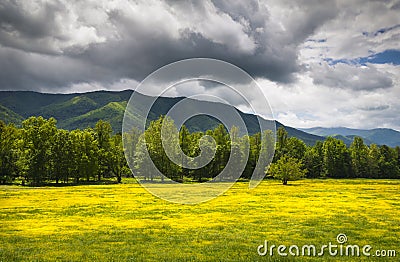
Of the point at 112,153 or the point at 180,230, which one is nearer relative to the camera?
the point at 180,230

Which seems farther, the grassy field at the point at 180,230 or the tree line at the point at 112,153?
the tree line at the point at 112,153

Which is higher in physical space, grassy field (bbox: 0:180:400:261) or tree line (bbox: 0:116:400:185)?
tree line (bbox: 0:116:400:185)

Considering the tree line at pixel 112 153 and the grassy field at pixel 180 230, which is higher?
the tree line at pixel 112 153

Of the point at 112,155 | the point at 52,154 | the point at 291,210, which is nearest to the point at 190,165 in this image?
the point at 112,155

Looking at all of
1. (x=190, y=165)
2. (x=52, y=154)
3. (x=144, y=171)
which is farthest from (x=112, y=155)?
(x=190, y=165)

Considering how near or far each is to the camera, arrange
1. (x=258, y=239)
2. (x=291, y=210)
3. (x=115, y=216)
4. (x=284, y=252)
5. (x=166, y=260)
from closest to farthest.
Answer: (x=166, y=260) → (x=284, y=252) → (x=258, y=239) → (x=115, y=216) → (x=291, y=210)

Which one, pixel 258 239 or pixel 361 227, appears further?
pixel 361 227

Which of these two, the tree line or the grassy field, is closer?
the grassy field

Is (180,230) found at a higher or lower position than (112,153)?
lower

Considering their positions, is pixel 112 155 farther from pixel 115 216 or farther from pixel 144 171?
pixel 115 216

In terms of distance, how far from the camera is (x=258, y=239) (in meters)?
21.9

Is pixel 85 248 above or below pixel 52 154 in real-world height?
below

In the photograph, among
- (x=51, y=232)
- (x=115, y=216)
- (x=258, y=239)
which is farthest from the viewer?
(x=115, y=216)

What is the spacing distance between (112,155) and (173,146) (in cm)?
2047
